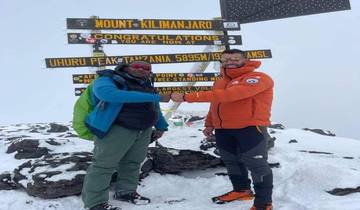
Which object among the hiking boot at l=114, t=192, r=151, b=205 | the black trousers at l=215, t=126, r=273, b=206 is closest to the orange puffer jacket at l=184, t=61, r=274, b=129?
the black trousers at l=215, t=126, r=273, b=206

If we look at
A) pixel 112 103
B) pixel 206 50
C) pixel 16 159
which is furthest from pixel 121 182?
pixel 206 50

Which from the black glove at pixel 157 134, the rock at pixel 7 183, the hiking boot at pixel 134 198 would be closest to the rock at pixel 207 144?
the black glove at pixel 157 134

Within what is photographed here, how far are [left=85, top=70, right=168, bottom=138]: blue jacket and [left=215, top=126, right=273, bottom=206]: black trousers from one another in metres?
1.01

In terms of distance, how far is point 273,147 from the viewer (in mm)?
7465

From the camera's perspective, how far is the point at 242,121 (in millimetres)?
4758

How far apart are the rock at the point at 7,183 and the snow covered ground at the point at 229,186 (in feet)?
0.47

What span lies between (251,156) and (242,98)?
0.64 meters

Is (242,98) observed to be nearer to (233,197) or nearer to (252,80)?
(252,80)

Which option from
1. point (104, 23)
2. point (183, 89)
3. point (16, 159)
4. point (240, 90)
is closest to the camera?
point (240, 90)

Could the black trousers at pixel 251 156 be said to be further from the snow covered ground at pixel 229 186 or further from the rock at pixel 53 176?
the rock at pixel 53 176

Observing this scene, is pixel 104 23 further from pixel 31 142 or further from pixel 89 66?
pixel 31 142

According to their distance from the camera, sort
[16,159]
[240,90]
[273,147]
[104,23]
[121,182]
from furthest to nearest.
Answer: [104,23]
[273,147]
[16,159]
[121,182]
[240,90]

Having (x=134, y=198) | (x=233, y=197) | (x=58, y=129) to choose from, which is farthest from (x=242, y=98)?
(x=58, y=129)

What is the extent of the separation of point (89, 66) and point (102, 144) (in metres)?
4.16
